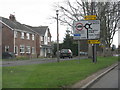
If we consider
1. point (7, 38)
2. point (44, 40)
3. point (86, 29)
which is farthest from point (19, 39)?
Result: point (86, 29)

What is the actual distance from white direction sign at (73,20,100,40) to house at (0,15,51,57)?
2194 centimetres

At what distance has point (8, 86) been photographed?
8.81m

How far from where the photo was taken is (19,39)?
144 feet

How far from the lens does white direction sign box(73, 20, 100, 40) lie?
21.9 meters

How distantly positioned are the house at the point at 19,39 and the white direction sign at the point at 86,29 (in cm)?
2194

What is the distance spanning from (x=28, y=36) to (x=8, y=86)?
3894 cm

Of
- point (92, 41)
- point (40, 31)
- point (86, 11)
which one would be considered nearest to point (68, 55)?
point (86, 11)

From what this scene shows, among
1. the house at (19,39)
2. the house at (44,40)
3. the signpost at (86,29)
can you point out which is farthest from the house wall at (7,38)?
the signpost at (86,29)

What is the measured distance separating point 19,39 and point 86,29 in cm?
2374

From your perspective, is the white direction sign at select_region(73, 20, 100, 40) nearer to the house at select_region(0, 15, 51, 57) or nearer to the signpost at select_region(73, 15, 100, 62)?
the signpost at select_region(73, 15, 100, 62)

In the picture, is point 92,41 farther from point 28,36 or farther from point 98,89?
point 28,36

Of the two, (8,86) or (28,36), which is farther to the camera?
(28,36)

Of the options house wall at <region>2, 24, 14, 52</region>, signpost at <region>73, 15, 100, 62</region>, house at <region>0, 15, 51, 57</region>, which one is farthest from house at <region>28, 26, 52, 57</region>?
signpost at <region>73, 15, 100, 62</region>

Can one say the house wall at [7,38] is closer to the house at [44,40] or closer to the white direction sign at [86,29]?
the house at [44,40]
